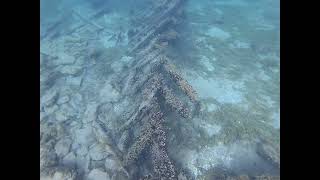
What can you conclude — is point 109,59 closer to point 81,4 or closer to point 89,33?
point 89,33

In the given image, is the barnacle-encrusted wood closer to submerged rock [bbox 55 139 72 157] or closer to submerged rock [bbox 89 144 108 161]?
submerged rock [bbox 89 144 108 161]

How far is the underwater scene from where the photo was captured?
4406mm

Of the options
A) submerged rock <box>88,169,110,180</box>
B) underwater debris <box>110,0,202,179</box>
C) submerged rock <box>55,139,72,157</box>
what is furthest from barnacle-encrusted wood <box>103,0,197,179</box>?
submerged rock <box>55,139,72,157</box>

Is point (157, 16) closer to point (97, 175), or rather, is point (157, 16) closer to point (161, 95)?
point (161, 95)

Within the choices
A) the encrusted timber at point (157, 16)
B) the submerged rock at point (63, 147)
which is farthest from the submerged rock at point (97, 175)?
the encrusted timber at point (157, 16)

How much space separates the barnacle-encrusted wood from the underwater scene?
0.7 inches

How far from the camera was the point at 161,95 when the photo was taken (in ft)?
17.8

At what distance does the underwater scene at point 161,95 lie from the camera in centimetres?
441

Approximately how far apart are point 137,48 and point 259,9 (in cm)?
411

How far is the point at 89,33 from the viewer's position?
789cm

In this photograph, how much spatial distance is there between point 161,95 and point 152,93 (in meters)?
0.18

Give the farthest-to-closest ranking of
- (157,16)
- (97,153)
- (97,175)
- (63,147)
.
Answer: (157,16) < (63,147) < (97,153) < (97,175)

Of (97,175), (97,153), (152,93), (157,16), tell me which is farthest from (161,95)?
(157,16)
